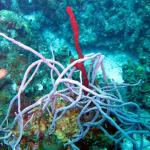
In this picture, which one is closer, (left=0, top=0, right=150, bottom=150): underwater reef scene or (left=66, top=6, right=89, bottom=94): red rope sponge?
(left=66, top=6, right=89, bottom=94): red rope sponge

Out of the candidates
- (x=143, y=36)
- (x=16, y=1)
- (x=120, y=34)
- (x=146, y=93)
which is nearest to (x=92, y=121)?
(x=146, y=93)

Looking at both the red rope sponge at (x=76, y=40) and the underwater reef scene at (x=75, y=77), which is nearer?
the red rope sponge at (x=76, y=40)

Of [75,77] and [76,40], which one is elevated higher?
[76,40]

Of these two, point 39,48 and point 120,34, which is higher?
point 39,48

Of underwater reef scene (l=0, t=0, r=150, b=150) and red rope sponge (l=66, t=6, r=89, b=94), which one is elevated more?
red rope sponge (l=66, t=6, r=89, b=94)

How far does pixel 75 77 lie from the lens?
17.2 feet

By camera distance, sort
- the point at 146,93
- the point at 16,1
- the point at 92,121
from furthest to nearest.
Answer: the point at 16,1, the point at 146,93, the point at 92,121

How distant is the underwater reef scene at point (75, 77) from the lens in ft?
8.16

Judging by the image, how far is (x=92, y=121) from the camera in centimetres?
253

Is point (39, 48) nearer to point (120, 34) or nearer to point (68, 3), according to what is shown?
point (68, 3)

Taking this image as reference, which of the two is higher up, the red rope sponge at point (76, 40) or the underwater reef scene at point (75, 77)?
the red rope sponge at point (76, 40)

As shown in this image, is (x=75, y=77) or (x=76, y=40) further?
(x=75, y=77)

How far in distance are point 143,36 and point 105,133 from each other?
4487mm

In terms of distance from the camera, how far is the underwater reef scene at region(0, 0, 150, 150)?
2486 mm
